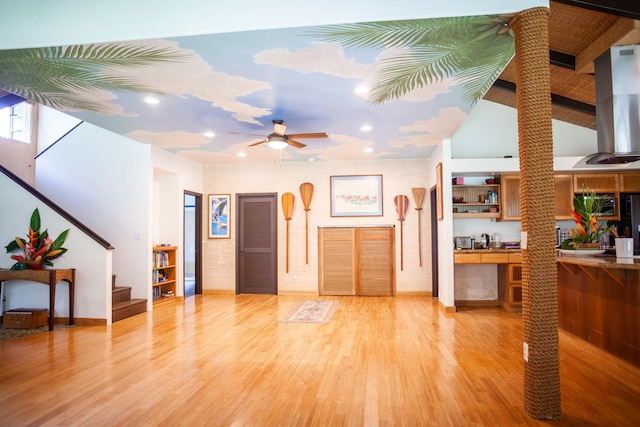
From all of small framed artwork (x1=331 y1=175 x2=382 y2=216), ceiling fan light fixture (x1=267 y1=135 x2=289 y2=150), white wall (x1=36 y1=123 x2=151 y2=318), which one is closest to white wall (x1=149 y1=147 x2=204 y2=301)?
white wall (x1=36 y1=123 x2=151 y2=318)

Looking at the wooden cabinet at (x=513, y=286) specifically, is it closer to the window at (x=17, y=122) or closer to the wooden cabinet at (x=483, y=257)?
the wooden cabinet at (x=483, y=257)

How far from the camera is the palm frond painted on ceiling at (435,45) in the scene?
315 centimetres

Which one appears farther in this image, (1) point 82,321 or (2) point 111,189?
(2) point 111,189

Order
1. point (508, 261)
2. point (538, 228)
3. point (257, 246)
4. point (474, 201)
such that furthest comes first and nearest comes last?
point (257, 246) < point (474, 201) < point (508, 261) < point (538, 228)

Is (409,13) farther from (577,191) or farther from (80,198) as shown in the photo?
(80,198)

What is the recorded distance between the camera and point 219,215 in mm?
8828

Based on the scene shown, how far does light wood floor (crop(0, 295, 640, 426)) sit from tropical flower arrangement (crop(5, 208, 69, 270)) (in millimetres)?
1081

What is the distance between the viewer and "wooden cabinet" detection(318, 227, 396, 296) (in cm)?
825

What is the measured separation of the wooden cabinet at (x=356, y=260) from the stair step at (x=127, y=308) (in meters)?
3.33

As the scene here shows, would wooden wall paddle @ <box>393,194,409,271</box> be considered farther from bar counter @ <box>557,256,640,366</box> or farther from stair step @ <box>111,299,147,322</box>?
stair step @ <box>111,299,147,322</box>

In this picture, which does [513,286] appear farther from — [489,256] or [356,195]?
[356,195]

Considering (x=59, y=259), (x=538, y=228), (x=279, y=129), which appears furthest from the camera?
(x=59, y=259)

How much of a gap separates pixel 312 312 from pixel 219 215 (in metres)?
3.34

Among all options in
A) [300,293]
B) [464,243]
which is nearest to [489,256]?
[464,243]
